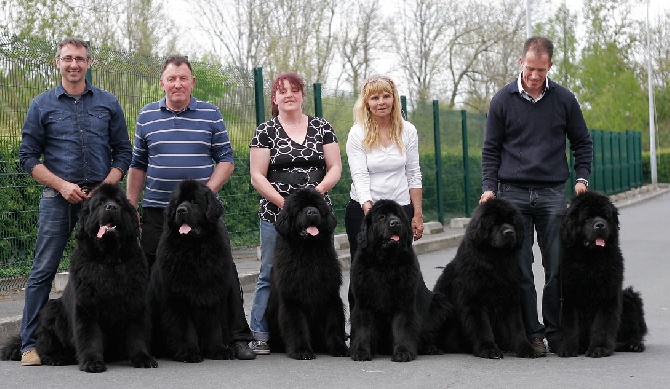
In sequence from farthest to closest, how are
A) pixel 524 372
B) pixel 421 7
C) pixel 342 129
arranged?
pixel 421 7 → pixel 342 129 → pixel 524 372

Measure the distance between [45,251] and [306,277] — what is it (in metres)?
2.01

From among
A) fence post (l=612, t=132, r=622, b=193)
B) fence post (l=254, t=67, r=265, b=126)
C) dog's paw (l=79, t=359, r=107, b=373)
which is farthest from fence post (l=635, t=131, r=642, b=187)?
dog's paw (l=79, t=359, r=107, b=373)

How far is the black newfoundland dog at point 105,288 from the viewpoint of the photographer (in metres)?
6.23

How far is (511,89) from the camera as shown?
7188mm

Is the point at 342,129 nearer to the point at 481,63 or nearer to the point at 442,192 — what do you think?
the point at 442,192

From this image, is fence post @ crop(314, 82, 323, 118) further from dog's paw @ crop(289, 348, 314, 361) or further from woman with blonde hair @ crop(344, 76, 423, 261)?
dog's paw @ crop(289, 348, 314, 361)

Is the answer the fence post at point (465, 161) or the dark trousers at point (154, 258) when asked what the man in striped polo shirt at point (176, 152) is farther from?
the fence post at point (465, 161)

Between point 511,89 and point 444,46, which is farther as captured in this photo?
point 444,46

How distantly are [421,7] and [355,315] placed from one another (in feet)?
134

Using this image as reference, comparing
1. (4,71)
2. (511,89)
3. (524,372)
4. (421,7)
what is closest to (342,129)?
(4,71)

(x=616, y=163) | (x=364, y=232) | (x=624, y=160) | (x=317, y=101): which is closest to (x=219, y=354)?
(x=364, y=232)

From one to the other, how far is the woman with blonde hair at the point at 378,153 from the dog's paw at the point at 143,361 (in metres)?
1.82

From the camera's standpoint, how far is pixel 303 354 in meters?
6.78

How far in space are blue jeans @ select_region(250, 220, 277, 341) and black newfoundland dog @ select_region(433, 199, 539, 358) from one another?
5.13ft
